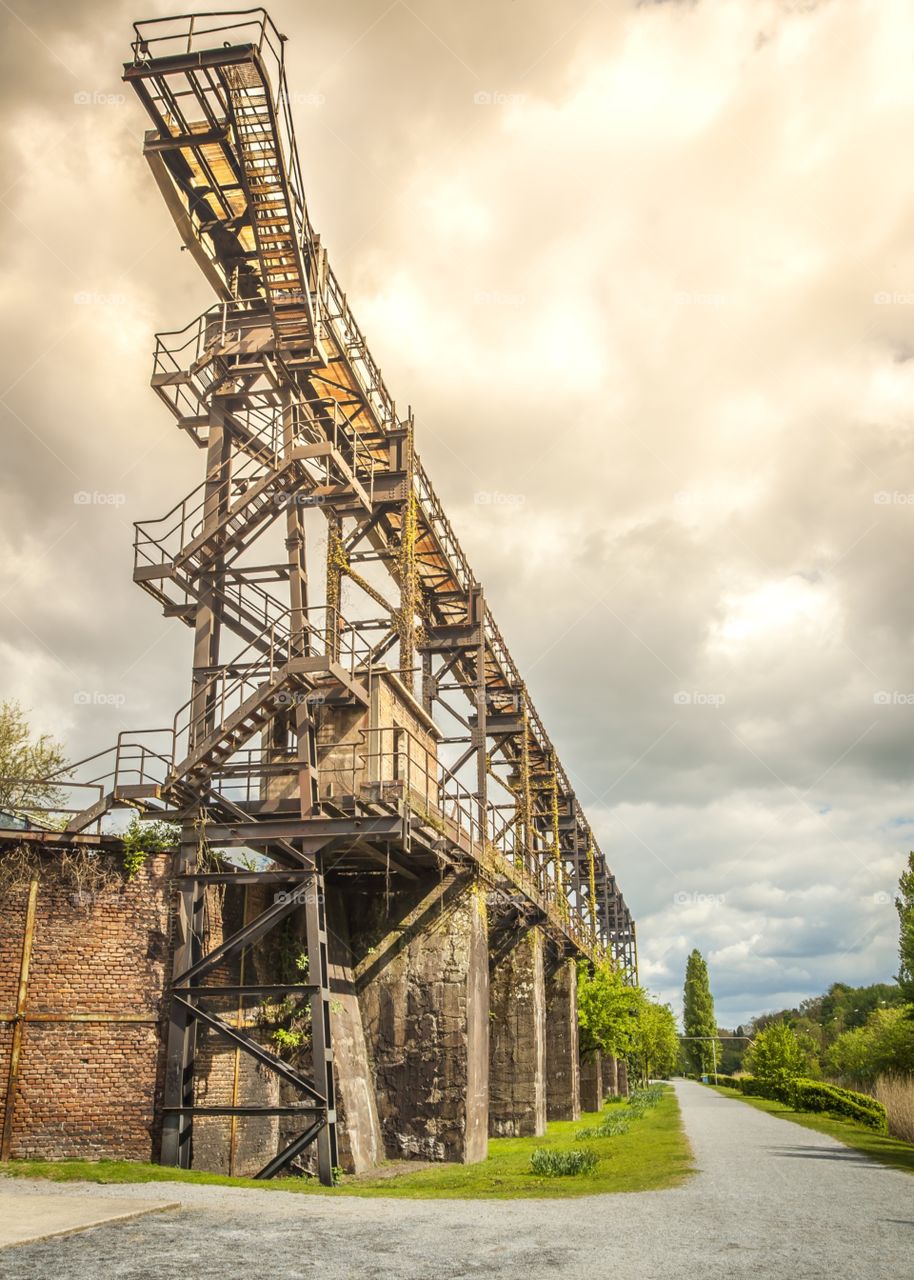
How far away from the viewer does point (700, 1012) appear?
343ft

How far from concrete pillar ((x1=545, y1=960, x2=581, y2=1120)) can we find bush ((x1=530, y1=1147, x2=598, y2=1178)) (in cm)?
1457

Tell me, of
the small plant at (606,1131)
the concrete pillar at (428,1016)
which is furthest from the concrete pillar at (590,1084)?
the concrete pillar at (428,1016)

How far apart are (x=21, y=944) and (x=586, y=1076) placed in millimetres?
28205

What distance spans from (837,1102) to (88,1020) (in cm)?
2527

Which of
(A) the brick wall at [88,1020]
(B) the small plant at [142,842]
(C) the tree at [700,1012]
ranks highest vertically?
(B) the small plant at [142,842]

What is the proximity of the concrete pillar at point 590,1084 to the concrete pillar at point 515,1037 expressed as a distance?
549 inches

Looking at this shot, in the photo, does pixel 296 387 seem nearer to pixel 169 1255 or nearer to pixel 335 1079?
pixel 335 1079

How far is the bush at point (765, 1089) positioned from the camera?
131 feet

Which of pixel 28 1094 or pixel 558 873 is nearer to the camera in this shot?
pixel 28 1094

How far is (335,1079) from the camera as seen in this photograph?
15.9 meters

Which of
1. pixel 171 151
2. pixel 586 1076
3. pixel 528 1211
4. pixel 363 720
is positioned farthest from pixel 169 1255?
pixel 586 1076

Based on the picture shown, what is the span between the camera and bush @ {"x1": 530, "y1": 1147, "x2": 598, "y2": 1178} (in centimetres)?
1490

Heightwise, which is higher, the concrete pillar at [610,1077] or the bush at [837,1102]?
the bush at [837,1102]

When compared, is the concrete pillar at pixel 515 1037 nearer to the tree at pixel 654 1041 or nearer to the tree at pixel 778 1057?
the tree at pixel 778 1057
